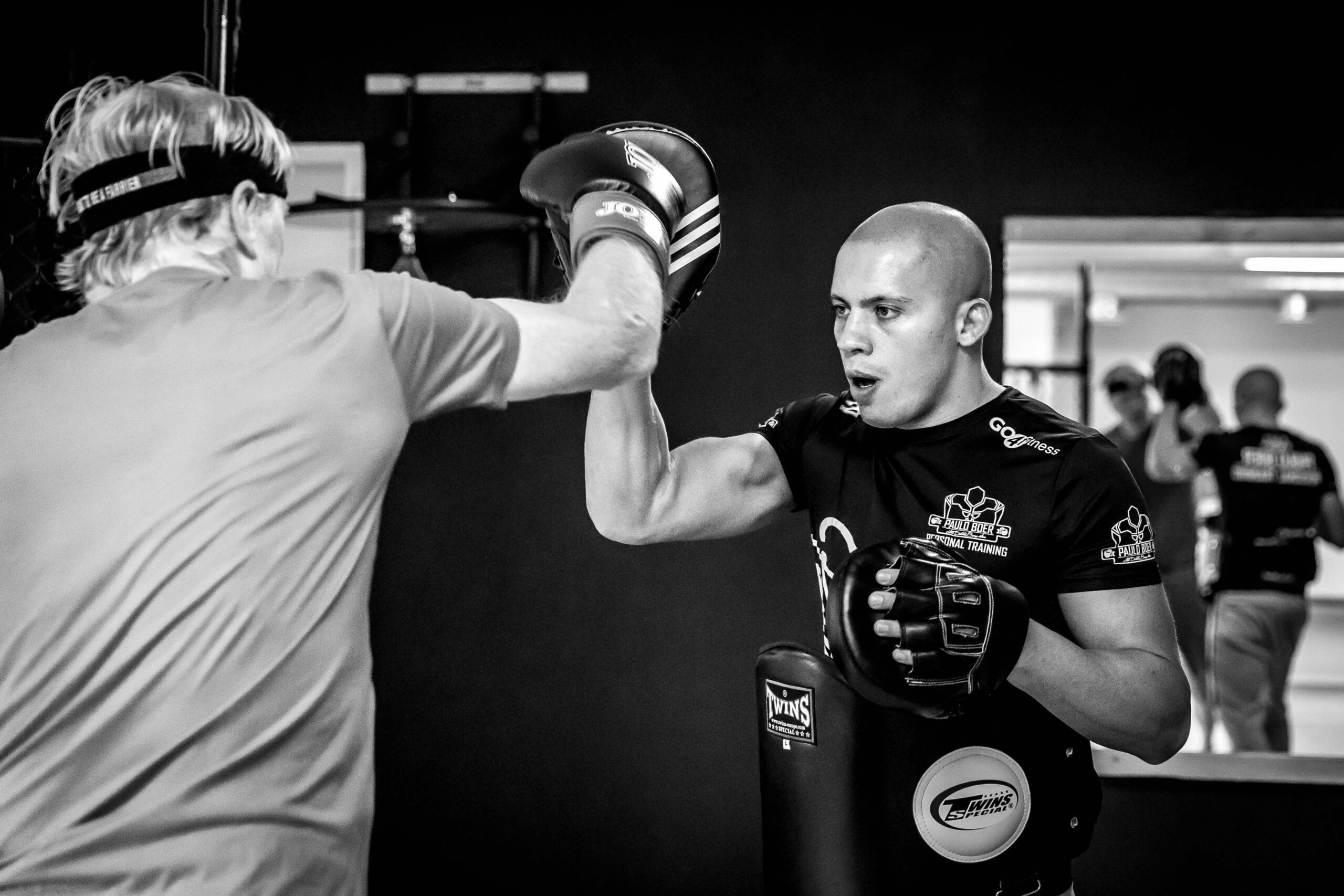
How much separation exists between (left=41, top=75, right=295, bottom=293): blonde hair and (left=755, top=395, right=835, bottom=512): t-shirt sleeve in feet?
3.21

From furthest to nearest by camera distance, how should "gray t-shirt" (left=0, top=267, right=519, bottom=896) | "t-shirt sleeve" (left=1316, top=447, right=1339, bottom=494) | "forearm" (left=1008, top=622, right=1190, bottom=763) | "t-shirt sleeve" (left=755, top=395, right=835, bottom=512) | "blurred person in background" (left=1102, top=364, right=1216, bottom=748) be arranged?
"blurred person in background" (left=1102, top=364, right=1216, bottom=748), "t-shirt sleeve" (left=1316, top=447, right=1339, bottom=494), "t-shirt sleeve" (left=755, top=395, right=835, bottom=512), "forearm" (left=1008, top=622, right=1190, bottom=763), "gray t-shirt" (left=0, top=267, right=519, bottom=896)

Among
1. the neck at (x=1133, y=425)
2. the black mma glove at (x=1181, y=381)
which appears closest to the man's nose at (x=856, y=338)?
the black mma glove at (x=1181, y=381)

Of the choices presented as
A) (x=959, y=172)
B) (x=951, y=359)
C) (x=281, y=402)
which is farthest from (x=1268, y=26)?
(x=281, y=402)

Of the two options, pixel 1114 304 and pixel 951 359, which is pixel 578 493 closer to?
pixel 951 359

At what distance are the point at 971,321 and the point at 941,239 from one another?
0.14 metres

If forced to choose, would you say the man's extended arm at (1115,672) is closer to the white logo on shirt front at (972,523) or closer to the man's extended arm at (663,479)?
the white logo on shirt front at (972,523)

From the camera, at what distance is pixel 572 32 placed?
3.48 metres

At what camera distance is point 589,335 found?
1254 millimetres

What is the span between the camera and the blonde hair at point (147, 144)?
1.29 meters

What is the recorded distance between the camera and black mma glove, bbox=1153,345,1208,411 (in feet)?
16.6

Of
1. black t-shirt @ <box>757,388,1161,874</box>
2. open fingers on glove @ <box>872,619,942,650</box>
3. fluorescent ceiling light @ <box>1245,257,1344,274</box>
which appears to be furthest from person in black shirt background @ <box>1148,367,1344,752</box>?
fluorescent ceiling light @ <box>1245,257,1344,274</box>

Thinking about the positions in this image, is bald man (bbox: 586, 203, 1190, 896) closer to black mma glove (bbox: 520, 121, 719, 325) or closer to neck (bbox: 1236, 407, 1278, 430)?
black mma glove (bbox: 520, 121, 719, 325)

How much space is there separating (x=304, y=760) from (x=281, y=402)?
1.13 ft

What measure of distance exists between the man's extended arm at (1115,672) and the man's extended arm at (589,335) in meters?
0.66
